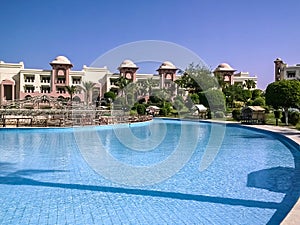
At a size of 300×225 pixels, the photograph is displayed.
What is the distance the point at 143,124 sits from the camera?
2572 cm

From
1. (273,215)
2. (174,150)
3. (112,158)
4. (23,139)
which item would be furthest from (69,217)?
(23,139)

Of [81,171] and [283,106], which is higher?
[283,106]

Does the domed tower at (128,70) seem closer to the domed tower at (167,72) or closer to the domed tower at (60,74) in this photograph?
the domed tower at (167,72)

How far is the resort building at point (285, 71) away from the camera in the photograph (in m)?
55.6

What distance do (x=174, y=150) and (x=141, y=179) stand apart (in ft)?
16.4

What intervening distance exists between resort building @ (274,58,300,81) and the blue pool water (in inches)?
1838

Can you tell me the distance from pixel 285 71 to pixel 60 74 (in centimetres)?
3712

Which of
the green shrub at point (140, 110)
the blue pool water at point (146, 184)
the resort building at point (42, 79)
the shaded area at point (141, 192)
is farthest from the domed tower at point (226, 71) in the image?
the shaded area at point (141, 192)

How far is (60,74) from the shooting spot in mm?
48656

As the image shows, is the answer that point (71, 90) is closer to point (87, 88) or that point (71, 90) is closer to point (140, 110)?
point (87, 88)

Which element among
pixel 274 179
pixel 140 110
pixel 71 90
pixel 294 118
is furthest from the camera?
pixel 71 90

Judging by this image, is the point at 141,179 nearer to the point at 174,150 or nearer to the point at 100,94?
the point at 174,150

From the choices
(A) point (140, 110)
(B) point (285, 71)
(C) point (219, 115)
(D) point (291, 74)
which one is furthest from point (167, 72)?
(C) point (219, 115)

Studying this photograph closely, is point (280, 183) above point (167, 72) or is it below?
below
